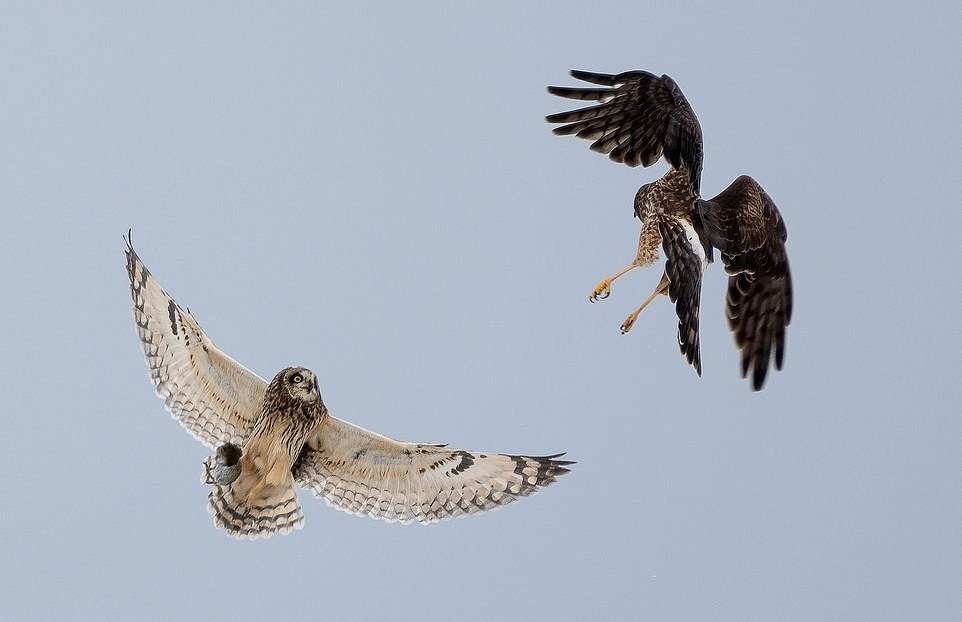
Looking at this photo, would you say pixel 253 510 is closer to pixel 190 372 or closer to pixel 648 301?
Answer: pixel 190 372

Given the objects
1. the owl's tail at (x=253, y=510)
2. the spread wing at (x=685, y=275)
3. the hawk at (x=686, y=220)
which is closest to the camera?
the spread wing at (x=685, y=275)

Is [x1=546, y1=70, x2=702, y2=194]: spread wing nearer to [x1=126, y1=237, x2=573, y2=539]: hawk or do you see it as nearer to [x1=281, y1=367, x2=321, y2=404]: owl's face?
[x1=126, y1=237, x2=573, y2=539]: hawk

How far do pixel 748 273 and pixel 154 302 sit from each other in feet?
8.76

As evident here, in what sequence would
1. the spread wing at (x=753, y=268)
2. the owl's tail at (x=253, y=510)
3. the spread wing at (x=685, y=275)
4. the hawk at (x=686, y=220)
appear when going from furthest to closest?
the spread wing at (x=753, y=268) → the owl's tail at (x=253, y=510) → the hawk at (x=686, y=220) → the spread wing at (x=685, y=275)

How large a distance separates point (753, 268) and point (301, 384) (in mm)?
2136

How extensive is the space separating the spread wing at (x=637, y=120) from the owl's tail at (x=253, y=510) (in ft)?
6.75

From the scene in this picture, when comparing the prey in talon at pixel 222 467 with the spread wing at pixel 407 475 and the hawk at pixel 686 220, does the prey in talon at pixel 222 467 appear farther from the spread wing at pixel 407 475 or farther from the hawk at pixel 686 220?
the hawk at pixel 686 220

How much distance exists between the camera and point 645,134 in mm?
5773

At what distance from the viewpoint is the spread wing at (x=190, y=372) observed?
5.36 m

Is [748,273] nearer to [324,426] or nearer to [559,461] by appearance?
[559,461]

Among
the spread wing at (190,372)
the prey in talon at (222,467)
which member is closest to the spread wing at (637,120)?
the spread wing at (190,372)

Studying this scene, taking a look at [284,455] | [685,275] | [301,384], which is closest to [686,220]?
[685,275]

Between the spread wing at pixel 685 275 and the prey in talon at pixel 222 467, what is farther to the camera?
the prey in talon at pixel 222 467

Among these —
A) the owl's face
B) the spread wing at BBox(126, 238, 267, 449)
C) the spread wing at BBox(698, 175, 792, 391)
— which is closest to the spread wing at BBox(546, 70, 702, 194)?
the spread wing at BBox(698, 175, 792, 391)
